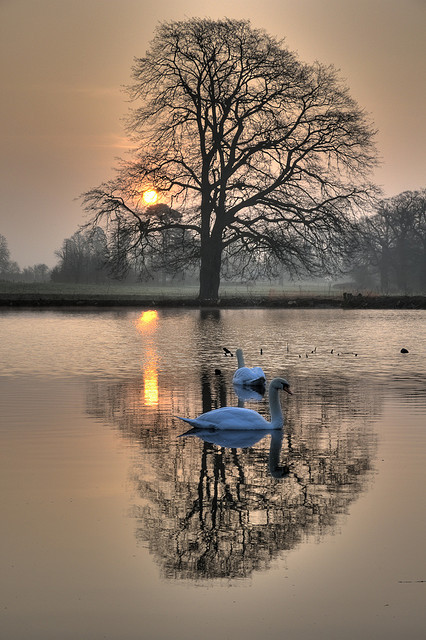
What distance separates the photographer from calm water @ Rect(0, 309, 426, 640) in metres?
5.58

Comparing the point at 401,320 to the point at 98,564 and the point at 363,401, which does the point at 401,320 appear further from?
the point at 98,564

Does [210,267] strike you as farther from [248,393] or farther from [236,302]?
[248,393]

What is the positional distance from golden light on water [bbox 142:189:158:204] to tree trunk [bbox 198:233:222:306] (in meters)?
3.38

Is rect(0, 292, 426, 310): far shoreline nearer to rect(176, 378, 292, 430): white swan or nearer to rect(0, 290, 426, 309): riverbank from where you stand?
rect(0, 290, 426, 309): riverbank

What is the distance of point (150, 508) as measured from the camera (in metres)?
7.96

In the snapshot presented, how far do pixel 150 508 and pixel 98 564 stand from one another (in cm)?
146

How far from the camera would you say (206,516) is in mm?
7652

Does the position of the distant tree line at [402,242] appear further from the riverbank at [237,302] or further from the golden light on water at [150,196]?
the golden light on water at [150,196]

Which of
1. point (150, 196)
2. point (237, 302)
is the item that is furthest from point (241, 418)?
point (237, 302)

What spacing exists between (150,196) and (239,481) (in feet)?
138

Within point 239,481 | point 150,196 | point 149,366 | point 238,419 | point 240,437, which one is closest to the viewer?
point 239,481

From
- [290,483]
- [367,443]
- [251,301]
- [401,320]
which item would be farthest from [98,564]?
[251,301]

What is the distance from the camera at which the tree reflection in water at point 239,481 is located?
6.80 m

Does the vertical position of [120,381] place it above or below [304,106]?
below
